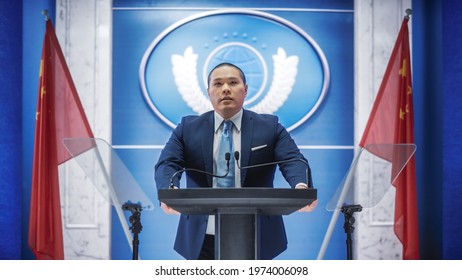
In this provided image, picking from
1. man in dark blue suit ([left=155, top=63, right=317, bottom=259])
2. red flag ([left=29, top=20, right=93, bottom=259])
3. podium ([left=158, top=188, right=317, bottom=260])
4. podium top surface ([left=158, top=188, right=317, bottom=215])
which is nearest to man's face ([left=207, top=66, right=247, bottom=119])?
man in dark blue suit ([left=155, top=63, right=317, bottom=259])

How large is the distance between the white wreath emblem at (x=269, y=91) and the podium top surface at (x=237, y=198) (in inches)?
110

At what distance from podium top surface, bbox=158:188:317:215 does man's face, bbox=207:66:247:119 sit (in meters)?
0.78

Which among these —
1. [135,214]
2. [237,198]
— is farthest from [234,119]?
[237,198]

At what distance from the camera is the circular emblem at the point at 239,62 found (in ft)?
15.3

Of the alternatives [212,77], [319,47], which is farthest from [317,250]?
[212,77]

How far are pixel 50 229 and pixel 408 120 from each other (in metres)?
2.67

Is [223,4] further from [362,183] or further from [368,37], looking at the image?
[362,183]

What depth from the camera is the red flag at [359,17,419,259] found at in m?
4.27

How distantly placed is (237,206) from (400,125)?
2.77 metres

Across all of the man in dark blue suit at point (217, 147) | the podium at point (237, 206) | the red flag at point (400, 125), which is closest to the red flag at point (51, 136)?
the man in dark blue suit at point (217, 147)

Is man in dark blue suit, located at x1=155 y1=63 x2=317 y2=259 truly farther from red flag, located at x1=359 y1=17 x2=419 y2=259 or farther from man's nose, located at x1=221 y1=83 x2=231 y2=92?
red flag, located at x1=359 y1=17 x2=419 y2=259

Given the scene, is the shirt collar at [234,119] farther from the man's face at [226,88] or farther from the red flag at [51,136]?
the red flag at [51,136]

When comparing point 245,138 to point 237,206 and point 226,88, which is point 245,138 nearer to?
point 226,88
